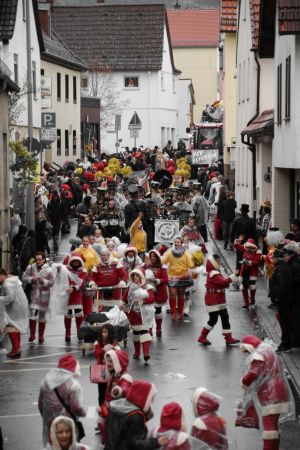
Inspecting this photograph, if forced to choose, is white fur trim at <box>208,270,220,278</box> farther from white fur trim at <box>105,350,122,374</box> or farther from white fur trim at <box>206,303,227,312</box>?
white fur trim at <box>105,350,122,374</box>

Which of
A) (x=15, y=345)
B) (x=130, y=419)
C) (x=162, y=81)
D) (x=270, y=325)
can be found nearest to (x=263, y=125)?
(x=270, y=325)

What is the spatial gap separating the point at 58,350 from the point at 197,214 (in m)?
17.3

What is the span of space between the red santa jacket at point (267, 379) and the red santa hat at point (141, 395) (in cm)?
227

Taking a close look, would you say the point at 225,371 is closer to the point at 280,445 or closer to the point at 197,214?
the point at 280,445

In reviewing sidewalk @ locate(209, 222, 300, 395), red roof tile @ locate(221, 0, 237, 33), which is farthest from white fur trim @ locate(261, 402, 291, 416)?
red roof tile @ locate(221, 0, 237, 33)

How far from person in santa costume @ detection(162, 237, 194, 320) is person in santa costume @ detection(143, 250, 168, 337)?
132 centimetres

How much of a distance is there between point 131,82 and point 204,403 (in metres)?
78.3

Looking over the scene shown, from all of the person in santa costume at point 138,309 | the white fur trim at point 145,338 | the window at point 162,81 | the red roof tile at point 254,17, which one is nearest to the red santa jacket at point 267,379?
the white fur trim at point 145,338

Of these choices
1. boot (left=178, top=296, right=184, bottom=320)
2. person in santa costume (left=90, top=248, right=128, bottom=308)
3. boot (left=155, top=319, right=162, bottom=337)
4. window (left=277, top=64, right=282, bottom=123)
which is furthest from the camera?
window (left=277, top=64, right=282, bottom=123)

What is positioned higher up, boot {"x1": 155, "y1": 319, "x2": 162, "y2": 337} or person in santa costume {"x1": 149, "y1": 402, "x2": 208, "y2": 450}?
person in santa costume {"x1": 149, "y1": 402, "x2": 208, "y2": 450}

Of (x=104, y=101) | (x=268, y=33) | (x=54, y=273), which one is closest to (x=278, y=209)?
(x=268, y=33)

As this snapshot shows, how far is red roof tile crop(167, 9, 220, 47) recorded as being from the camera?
120m

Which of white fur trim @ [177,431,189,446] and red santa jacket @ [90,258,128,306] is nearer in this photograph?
white fur trim @ [177,431,189,446]

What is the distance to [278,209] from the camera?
2977 cm
